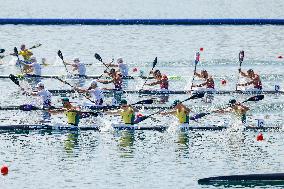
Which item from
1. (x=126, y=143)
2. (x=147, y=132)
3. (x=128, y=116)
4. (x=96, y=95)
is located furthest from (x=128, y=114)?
(x=96, y=95)

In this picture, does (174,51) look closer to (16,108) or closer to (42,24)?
(42,24)

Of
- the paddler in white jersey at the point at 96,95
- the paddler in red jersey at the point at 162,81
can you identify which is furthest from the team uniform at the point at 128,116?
the paddler in red jersey at the point at 162,81

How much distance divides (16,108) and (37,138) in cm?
427

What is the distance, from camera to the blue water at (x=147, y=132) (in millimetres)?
39969

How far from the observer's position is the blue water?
1574 inches

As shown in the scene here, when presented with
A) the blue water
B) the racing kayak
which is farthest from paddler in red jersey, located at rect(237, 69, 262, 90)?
the racing kayak

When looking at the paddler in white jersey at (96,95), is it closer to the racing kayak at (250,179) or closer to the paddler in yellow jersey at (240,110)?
the paddler in yellow jersey at (240,110)

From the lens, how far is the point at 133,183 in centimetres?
3875

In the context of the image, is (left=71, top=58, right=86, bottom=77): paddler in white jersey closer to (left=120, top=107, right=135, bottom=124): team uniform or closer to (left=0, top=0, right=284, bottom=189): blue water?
(left=0, top=0, right=284, bottom=189): blue water

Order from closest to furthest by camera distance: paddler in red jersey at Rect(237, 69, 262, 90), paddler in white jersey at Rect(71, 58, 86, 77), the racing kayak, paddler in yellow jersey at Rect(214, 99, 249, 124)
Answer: the racing kayak < paddler in yellow jersey at Rect(214, 99, 249, 124) < paddler in red jersey at Rect(237, 69, 262, 90) < paddler in white jersey at Rect(71, 58, 86, 77)

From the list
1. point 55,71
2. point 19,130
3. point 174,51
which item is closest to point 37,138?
point 19,130

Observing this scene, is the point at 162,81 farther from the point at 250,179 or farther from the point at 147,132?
the point at 250,179

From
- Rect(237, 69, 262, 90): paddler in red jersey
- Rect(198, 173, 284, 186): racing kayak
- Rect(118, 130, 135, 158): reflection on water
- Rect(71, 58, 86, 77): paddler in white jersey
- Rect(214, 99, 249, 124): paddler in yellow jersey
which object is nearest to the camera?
Rect(198, 173, 284, 186): racing kayak

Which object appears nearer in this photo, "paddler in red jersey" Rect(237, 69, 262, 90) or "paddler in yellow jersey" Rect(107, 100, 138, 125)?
"paddler in yellow jersey" Rect(107, 100, 138, 125)
